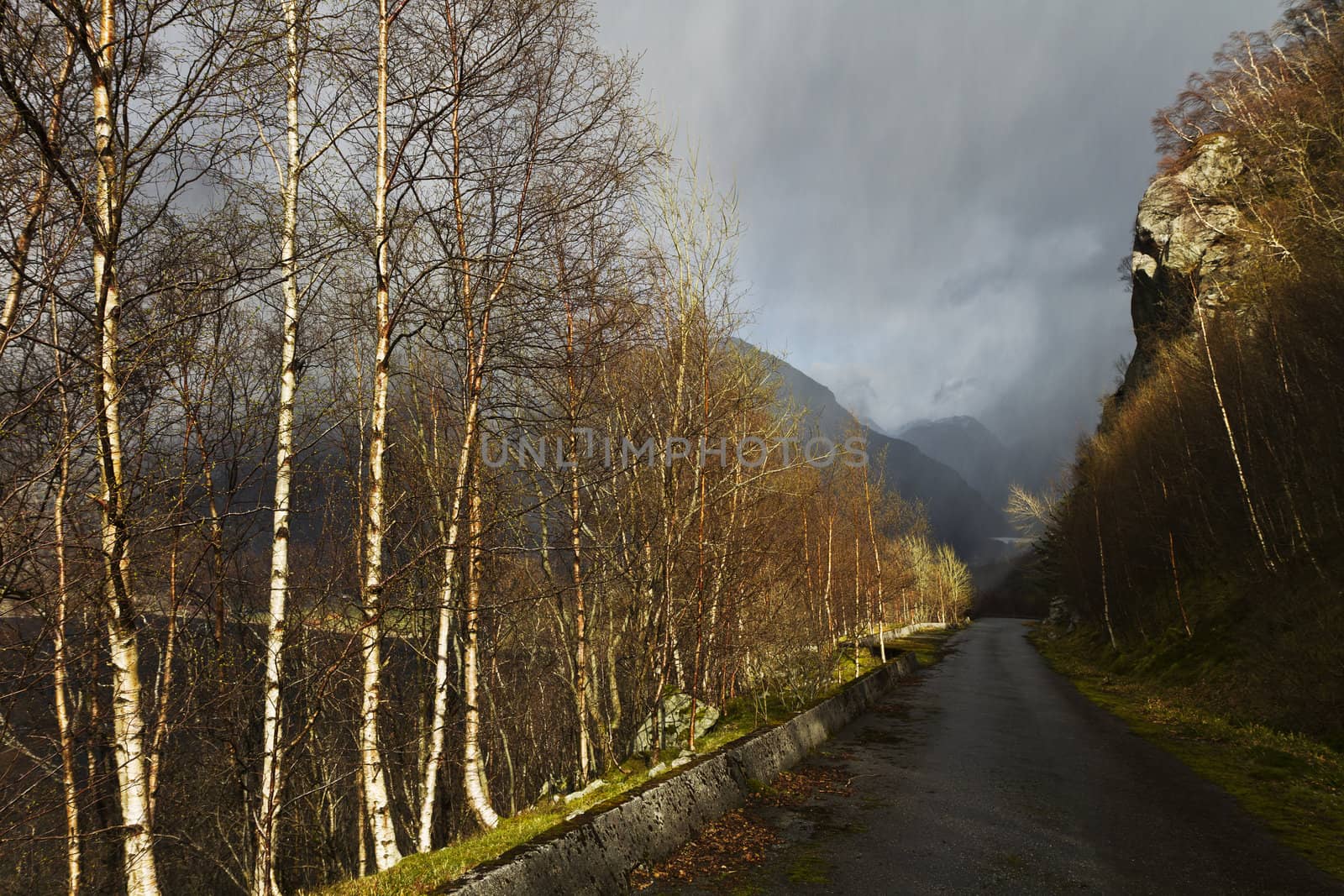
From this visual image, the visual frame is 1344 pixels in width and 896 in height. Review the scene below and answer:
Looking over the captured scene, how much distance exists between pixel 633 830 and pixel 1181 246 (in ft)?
151

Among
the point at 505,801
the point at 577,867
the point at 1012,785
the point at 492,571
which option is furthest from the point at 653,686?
the point at 505,801

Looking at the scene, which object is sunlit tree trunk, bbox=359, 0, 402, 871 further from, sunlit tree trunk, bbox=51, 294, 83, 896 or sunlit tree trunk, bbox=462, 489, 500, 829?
sunlit tree trunk, bbox=51, 294, 83, 896

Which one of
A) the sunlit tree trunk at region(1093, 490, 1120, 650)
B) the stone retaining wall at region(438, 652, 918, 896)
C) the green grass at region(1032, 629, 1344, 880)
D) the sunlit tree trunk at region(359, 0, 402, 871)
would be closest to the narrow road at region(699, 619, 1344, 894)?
the green grass at region(1032, 629, 1344, 880)

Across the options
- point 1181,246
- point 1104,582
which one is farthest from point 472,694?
point 1181,246

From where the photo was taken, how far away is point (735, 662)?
16031 millimetres

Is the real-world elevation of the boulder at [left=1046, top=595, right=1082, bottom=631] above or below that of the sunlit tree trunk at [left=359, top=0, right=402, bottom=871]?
below

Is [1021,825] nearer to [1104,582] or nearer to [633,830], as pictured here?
[633,830]

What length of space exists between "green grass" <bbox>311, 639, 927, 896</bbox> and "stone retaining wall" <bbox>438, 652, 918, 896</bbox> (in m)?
0.28

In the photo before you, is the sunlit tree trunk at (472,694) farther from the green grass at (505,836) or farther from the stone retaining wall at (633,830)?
the stone retaining wall at (633,830)

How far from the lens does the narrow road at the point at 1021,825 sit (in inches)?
216

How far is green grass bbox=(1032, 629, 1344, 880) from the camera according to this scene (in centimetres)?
693

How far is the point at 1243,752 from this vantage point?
405 inches

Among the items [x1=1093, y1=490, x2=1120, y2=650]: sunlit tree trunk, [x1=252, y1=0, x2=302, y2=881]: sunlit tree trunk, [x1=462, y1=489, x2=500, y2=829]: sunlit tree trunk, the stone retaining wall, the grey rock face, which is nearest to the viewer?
the stone retaining wall

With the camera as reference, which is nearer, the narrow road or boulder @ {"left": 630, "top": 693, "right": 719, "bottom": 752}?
the narrow road
